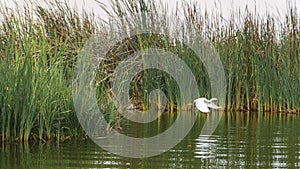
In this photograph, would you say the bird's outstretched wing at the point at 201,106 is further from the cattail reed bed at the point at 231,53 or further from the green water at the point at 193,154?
the green water at the point at 193,154

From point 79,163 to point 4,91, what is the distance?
1.63 metres

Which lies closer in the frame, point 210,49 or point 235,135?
point 235,135

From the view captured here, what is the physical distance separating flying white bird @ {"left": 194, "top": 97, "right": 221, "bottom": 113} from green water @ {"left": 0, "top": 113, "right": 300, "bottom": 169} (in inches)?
125

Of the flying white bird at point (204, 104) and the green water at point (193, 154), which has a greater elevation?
the flying white bird at point (204, 104)

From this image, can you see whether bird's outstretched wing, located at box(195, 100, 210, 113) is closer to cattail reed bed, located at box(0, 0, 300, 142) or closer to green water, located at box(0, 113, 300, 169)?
cattail reed bed, located at box(0, 0, 300, 142)

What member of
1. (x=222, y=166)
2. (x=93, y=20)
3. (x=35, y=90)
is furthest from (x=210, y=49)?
(x=222, y=166)

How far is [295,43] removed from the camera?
1198 centimetres

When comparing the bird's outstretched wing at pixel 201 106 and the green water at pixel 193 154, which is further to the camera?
the bird's outstretched wing at pixel 201 106

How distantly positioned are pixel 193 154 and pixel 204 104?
554cm

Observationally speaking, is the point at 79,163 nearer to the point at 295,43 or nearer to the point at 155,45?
the point at 155,45

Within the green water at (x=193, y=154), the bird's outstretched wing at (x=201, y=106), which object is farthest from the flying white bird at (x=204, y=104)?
the green water at (x=193, y=154)

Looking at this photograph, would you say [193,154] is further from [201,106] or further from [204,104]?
[204,104]

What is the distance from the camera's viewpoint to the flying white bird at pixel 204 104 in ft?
37.4

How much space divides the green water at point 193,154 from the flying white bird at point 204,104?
3184 mm
